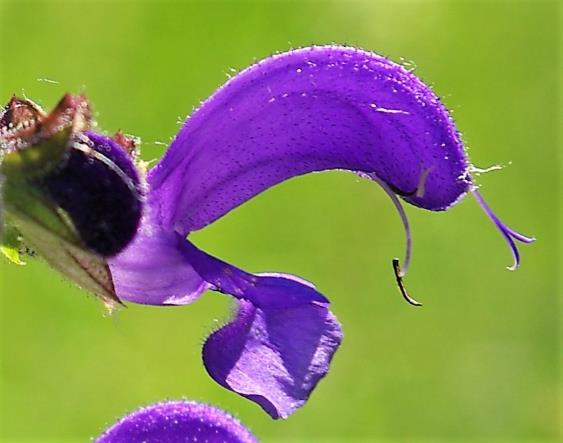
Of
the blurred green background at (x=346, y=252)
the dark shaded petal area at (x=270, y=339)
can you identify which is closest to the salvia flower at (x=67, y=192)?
the dark shaded petal area at (x=270, y=339)

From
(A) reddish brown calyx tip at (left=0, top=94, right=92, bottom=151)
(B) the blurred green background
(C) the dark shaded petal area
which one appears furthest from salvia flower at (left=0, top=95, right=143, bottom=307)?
(B) the blurred green background

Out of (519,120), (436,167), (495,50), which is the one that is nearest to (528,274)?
(519,120)

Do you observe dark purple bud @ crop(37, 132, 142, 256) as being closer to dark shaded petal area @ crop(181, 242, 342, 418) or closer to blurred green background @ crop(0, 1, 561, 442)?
dark shaded petal area @ crop(181, 242, 342, 418)

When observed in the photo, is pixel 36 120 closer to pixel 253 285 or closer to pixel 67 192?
pixel 67 192

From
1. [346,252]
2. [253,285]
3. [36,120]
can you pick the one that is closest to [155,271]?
[253,285]

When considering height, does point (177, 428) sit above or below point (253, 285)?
below

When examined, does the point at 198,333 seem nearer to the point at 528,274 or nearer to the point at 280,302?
the point at 528,274
